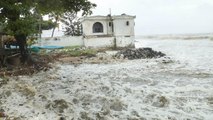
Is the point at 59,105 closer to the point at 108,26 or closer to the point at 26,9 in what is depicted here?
the point at 26,9

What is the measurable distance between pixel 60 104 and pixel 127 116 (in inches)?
110

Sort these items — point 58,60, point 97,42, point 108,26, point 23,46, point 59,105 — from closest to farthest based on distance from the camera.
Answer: point 59,105 → point 23,46 → point 58,60 → point 97,42 → point 108,26

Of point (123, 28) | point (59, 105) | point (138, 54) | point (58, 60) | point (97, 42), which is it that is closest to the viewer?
point (59, 105)

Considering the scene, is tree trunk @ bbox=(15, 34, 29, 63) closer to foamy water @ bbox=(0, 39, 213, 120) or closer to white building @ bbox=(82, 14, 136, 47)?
foamy water @ bbox=(0, 39, 213, 120)

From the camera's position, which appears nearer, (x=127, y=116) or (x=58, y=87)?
(x=127, y=116)

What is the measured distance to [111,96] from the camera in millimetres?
12391

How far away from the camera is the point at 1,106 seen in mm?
10906

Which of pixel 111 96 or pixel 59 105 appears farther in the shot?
pixel 111 96

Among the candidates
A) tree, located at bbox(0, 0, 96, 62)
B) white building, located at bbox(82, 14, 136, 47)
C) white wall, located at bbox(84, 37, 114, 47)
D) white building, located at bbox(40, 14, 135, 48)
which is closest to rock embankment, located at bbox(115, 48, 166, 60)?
white wall, located at bbox(84, 37, 114, 47)

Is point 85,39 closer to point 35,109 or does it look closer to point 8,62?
point 8,62

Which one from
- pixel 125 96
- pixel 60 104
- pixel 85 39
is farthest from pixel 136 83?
pixel 85 39

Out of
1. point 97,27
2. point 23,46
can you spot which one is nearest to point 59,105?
point 23,46

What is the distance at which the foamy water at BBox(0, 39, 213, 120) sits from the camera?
972 centimetres

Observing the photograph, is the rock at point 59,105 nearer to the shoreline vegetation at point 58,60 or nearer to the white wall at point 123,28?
the shoreline vegetation at point 58,60
